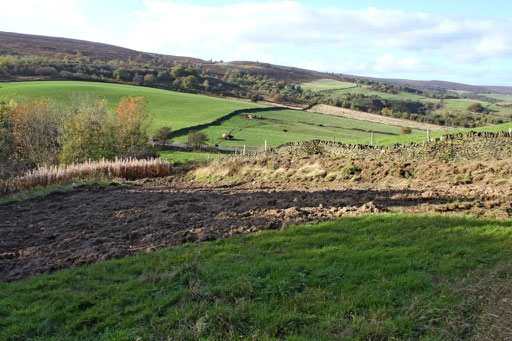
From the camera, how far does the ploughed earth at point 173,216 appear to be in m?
8.80

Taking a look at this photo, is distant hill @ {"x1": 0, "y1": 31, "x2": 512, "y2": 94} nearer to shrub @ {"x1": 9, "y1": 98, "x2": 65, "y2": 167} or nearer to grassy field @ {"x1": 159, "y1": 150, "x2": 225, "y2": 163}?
shrub @ {"x1": 9, "y1": 98, "x2": 65, "y2": 167}

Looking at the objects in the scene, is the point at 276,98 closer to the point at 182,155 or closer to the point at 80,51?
the point at 182,155

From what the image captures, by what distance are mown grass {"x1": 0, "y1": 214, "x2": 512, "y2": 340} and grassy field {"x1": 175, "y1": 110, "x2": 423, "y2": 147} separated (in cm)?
3927

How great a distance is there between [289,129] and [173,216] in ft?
165

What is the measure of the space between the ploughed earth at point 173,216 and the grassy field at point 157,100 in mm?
43650

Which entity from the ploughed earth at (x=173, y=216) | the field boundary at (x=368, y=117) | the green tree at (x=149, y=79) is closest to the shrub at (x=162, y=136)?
the ploughed earth at (x=173, y=216)

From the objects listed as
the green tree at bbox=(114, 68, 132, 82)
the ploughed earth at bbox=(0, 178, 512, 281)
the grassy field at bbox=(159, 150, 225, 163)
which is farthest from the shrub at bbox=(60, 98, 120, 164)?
the green tree at bbox=(114, 68, 132, 82)

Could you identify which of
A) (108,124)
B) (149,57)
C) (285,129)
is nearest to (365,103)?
(285,129)

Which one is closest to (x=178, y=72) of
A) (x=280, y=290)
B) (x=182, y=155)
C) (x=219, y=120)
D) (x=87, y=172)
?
(x=219, y=120)

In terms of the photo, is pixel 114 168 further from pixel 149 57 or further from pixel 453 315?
pixel 149 57

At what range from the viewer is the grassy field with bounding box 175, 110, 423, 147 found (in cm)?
5062

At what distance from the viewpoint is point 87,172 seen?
81.4 ft

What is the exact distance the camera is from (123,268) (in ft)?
24.5

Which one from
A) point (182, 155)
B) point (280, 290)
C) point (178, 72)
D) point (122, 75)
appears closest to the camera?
point (280, 290)
